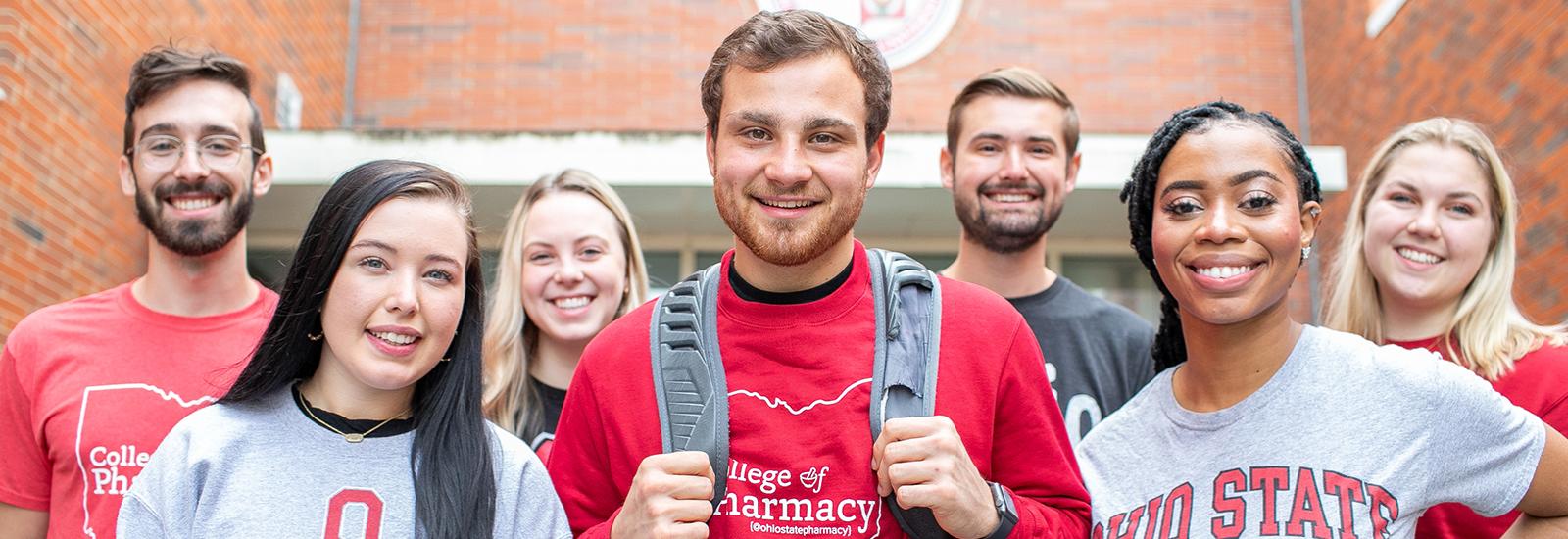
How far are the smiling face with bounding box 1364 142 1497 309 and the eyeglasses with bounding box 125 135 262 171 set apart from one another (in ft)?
10.2

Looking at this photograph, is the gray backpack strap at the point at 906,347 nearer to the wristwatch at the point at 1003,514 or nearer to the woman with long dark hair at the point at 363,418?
the wristwatch at the point at 1003,514

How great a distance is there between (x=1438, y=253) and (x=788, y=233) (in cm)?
183

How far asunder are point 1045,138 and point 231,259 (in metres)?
2.41

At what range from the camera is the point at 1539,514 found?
243 centimetres

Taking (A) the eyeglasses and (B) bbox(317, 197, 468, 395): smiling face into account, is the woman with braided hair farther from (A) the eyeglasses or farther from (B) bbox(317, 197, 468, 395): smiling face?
(A) the eyeglasses

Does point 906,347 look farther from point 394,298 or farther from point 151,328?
point 151,328

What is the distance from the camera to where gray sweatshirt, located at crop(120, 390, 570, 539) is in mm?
2439

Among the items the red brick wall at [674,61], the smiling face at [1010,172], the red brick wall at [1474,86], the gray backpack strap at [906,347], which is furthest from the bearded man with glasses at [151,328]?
the red brick wall at [674,61]

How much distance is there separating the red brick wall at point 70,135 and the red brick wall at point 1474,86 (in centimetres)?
658

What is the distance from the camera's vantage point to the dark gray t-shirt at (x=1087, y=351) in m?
3.41

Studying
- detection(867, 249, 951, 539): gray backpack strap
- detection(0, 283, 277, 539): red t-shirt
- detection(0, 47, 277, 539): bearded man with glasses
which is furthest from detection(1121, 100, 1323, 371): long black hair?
detection(0, 47, 277, 539): bearded man with glasses

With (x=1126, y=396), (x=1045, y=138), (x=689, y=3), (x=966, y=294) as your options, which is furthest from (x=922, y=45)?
(x=966, y=294)

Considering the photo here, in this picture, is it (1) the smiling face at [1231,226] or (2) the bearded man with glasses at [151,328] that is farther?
(2) the bearded man with glasses at [151,328]

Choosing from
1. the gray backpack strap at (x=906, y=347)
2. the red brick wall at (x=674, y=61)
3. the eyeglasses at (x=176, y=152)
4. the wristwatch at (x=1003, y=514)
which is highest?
the red brick wall at (x=674, y=61)
